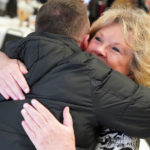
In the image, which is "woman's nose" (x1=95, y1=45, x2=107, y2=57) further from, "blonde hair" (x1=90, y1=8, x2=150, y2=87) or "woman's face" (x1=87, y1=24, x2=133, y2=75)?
"blonde hair" (x1=90, y1=8, x2=150, y2=87)

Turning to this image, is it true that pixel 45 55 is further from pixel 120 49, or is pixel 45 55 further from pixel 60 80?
pixel 120 49

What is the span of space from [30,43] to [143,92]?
0.45 m

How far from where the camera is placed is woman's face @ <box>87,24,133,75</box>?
1079 mm

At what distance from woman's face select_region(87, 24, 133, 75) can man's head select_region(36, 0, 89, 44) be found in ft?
0.69

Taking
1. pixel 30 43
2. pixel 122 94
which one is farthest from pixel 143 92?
pixel 30 43

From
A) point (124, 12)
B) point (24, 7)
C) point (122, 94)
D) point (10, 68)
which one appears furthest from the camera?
point (24, 7)

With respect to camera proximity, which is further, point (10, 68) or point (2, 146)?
point (10, 68)

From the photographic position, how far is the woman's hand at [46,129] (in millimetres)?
772

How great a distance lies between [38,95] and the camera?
0.82 m

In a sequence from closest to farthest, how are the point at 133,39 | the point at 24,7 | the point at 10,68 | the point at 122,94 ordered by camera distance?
1. the point at 122,94
2. the point at 10,68
3. the point at 133,39
4. the point at 24,7

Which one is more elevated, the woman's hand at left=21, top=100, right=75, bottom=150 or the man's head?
the man's head

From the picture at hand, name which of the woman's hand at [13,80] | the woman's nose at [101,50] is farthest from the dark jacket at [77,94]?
the woman's nose at [101,50]

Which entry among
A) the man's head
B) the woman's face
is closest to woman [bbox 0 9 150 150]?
the woman's face

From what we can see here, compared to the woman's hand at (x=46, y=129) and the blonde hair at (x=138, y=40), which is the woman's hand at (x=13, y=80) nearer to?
the woman's hand at (x=46, y=129)
